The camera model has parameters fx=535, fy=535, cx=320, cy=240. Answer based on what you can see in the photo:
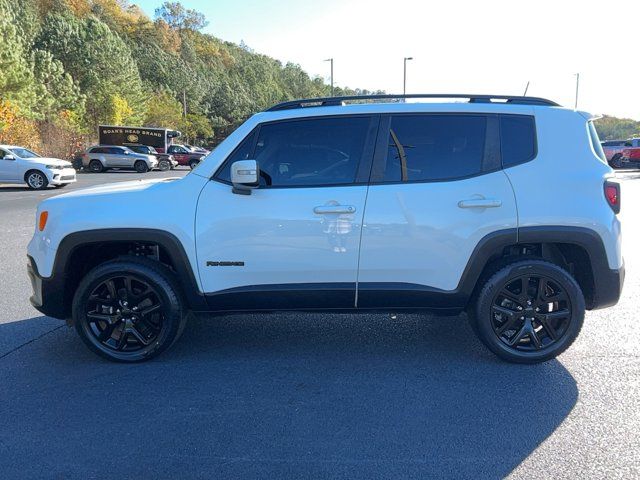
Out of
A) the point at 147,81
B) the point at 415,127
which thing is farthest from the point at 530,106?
the point at 147,81

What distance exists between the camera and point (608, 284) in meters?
3.81

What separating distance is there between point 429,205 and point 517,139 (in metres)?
0.84

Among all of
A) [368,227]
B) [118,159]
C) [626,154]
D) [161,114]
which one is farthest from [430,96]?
[161,114]

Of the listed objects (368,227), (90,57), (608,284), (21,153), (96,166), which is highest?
(90,57)

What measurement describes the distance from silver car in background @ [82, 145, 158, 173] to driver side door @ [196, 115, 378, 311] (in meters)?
30.7

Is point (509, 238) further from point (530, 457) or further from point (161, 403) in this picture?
point (161, 403)

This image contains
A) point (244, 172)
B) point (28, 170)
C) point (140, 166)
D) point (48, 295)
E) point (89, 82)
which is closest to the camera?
point (244, 172)

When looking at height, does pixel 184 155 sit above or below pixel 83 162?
above

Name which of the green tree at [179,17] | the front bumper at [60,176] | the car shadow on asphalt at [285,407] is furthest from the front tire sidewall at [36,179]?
the green tree at [179,17]

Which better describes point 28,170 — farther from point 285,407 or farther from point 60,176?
point 285,407

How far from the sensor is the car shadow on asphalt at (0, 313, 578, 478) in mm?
2771

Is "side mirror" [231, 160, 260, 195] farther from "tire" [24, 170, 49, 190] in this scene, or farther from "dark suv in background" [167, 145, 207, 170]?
"dark suv in background" [167, 145, 207, 170]

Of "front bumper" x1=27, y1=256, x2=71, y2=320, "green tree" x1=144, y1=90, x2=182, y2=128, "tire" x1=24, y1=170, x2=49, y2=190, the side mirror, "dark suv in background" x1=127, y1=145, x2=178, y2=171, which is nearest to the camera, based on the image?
the side mirror

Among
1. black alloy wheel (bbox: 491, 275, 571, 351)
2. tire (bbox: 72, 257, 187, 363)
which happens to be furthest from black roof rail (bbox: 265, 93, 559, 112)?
tire (bbox: 72, 257, 187, 363)
